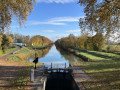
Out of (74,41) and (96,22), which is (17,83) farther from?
(74,41)

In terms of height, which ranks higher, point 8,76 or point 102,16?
point 102,16

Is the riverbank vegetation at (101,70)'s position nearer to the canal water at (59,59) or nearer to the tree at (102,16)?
the tree at (102,16)

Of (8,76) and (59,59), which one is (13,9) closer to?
(8,76)

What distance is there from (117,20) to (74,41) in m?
52.7

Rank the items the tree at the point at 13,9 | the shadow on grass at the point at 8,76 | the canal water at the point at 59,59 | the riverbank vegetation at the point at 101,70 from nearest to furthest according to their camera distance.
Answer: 1. the tree at the point at 13,9
2. the shadow on grass at the point at 8,76
3. the riverbank vegetation at the point at 101,70
4. the canal water at the point at 59,59

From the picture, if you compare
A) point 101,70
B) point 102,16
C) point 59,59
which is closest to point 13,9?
point 102,16

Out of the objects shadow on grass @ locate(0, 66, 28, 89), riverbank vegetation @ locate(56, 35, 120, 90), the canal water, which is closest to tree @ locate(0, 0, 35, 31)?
shadow on grass @ locate(0, 66, 28, 89)

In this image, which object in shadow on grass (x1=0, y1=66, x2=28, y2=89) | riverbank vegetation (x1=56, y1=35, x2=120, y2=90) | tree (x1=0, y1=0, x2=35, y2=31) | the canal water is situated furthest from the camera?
the canal water

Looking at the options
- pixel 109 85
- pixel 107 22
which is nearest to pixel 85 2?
pixel 107 22

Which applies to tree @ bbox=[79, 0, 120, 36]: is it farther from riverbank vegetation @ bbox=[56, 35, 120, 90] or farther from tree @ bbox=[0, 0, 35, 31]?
tree @ bbox=[0, 0, 35, 31]

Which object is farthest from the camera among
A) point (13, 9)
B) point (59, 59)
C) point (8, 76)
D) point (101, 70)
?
point (59, 59)

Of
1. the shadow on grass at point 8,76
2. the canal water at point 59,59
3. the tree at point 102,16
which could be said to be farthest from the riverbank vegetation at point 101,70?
the shadow on grass at point 8,76

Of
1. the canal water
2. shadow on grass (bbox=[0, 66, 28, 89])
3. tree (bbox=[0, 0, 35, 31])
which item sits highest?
tree (bbox=[0, 0, 35, 31])

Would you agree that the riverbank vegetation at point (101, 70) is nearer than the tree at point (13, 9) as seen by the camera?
No
